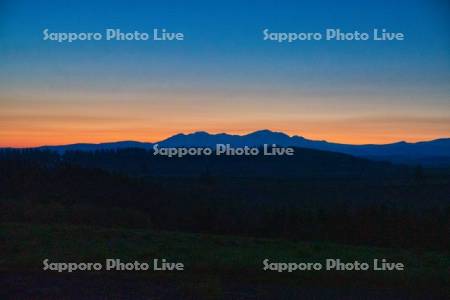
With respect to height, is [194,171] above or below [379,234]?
above

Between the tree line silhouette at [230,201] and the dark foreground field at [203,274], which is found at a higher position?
the tree line silhouette at [230,201]

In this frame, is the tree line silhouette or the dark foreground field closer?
the dark foreground field

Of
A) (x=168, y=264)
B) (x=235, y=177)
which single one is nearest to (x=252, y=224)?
(x=168, y=264)

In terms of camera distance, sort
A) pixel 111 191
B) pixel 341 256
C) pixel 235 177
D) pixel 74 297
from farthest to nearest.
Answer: pixel 235 177 → pixel 111 191 → pixel 341 256 → pixel 74 297

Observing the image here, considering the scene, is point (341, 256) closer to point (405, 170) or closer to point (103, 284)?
point (103, 284)

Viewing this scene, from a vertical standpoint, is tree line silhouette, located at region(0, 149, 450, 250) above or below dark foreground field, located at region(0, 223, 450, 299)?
above

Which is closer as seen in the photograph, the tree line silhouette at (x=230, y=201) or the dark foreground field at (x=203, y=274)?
the dark foreground field at (x=203, y=274)

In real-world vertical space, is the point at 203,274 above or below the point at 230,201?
below

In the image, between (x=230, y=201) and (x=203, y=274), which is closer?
(x=203, y=274)
